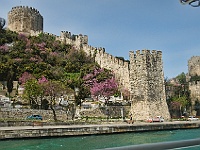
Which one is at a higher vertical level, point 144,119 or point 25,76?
point 25,76

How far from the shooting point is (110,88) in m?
29.2

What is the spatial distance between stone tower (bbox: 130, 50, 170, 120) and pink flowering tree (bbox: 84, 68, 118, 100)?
3985 mm

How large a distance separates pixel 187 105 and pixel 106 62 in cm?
1254

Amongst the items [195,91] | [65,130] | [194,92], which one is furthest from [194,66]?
[65,130]

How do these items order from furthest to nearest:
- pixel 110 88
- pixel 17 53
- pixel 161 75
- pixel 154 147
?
pixel 17 53 → pixel 110 88 → pixel 161 75 → pixel 154 147

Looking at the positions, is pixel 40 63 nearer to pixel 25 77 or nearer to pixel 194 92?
pixel 25 77

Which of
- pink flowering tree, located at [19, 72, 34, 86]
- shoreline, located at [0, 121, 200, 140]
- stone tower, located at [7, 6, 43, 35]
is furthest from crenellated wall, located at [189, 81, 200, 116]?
stone tower, located at [7, 6, 43, 35]

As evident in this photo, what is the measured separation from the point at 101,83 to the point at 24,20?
2685 centimetres

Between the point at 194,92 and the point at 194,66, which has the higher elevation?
the point at 194,66

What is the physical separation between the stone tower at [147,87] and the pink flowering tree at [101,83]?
3.99 metres

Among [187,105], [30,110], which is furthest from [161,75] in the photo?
[30,110]

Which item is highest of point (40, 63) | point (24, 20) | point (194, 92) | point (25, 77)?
point (24, 20)

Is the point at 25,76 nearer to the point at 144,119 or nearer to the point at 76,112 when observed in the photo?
the point at 76,112

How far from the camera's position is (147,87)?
1003 inches
